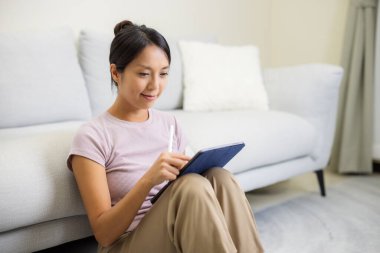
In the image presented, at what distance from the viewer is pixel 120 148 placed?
92 cm

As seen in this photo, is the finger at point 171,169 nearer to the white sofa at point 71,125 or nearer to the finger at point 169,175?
the finger at point 169,175

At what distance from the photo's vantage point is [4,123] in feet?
4.65

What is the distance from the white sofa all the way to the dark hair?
0.31 metres

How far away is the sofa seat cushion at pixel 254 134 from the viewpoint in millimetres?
1454

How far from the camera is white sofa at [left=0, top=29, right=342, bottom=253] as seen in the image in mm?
954

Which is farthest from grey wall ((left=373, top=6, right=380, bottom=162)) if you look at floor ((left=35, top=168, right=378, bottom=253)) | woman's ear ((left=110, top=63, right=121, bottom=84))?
woman's ear ((left=110, top=63, right=121, bottom=84))

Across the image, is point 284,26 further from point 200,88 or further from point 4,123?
point 4,123

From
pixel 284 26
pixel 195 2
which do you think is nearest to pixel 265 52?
pixel 284 26

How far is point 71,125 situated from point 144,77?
2.21 feet

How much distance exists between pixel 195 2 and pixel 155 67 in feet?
5.42

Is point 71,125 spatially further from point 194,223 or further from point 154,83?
point 194,223

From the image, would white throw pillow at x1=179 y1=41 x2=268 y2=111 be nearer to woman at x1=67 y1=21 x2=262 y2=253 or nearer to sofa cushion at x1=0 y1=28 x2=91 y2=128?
sofa cushion at x1=0 y1=28 x2=91 y2=128

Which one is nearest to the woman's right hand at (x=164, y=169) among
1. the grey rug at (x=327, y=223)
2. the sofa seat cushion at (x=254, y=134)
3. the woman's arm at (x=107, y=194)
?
the woman's arm at (x=107, y=194)

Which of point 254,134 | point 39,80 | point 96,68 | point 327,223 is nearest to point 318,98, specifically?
point 254,134
